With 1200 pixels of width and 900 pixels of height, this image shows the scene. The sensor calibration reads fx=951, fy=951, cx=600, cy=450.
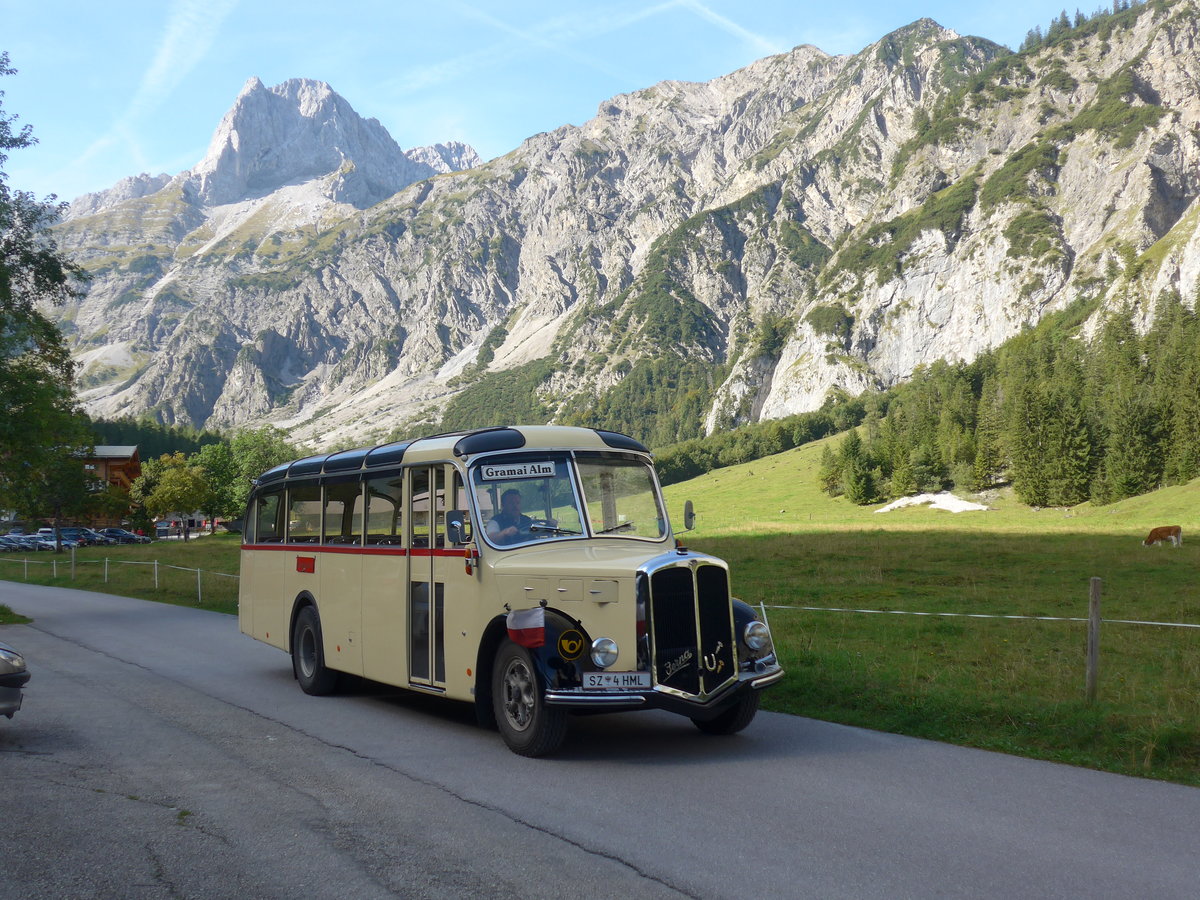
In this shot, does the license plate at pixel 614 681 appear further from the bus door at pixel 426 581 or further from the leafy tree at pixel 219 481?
the leafy tree at pixel 219 481

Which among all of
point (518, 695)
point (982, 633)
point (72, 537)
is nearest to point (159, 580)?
point (982, 633)

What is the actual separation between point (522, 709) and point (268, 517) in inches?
328

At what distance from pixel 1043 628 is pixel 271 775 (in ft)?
54.3

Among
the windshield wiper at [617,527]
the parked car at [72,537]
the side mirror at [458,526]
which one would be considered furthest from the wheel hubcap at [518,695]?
the parked car at [72,537]

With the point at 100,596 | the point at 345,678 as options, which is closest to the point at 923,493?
the point at 100,596

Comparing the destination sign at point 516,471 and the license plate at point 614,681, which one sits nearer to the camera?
the license plate at point 614,681

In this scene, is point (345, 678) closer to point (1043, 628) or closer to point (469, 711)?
point (469, 711)

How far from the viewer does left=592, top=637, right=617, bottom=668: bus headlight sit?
28.8ft

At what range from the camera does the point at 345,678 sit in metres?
13.6

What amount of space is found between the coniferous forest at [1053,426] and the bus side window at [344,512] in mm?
93922

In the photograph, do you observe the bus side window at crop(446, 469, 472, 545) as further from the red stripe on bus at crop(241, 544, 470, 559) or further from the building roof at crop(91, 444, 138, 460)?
the building roof at crop(91, 444, 138, 460)

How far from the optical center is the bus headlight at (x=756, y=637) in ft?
31.7

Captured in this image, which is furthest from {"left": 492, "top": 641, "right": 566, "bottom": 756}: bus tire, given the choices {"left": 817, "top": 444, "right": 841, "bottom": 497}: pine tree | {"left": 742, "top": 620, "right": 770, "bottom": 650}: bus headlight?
{"left": 817, "top": 444, "right": 841, "bottom": 497}: pine tree

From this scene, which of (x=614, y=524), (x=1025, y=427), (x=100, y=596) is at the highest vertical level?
(x=1025, y=427)
